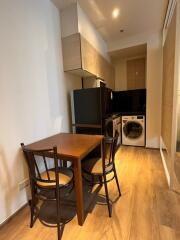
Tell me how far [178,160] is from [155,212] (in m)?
1.74

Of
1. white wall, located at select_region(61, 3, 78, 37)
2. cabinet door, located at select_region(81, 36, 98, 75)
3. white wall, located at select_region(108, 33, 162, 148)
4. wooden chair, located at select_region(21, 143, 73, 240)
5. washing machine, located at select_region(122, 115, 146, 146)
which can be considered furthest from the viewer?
washing machine, located at select_region(122, 115, 146, 146)

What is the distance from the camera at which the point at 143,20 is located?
2.92m

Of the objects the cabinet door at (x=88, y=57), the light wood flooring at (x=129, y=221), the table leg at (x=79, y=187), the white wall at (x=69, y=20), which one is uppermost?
the white wall at (x=69, y=20)

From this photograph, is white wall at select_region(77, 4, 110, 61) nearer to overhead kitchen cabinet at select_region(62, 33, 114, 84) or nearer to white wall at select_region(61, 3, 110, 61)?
white wall at select_region(61, 3, 110, 61)

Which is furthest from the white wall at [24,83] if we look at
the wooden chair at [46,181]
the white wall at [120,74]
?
the white wall at [120,74]

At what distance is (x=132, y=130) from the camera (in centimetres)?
400

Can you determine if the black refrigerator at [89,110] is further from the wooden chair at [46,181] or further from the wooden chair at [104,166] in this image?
the wooden chair at [46,181]

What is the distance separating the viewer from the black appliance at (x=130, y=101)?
411 centimetres

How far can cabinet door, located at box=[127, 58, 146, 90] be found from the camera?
Result: 14.9 feet

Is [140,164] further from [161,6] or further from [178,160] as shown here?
[161,6]

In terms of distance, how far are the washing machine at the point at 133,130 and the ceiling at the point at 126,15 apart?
2.05 m

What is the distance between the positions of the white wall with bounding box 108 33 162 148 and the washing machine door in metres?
0.20

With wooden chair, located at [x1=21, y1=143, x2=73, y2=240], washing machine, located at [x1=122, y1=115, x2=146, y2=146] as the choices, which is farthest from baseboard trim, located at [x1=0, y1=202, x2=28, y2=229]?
Result: washing machine, located at [x1=122, y1=115, x2=146, y2=146]

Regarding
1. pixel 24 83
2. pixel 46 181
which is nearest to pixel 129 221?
pixel 46 181
